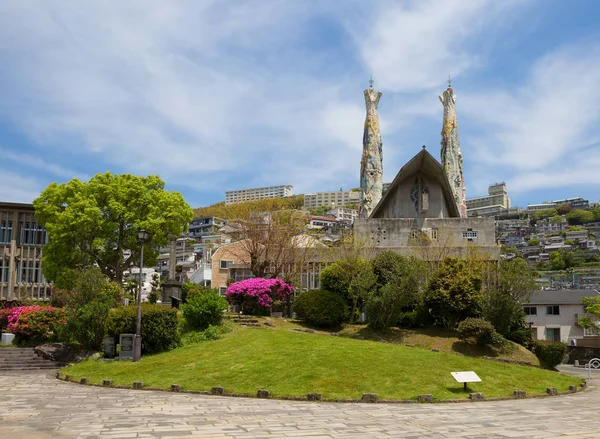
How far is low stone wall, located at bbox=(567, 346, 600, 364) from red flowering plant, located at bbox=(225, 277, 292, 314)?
883 inches

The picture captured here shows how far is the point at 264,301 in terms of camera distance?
3152cm

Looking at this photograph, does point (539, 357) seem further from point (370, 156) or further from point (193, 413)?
point (370, 156)

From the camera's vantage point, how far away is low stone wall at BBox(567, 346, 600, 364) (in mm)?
38906

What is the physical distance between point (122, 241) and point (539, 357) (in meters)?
30.0

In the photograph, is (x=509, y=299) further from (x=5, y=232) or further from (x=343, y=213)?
(x=343, y=213)

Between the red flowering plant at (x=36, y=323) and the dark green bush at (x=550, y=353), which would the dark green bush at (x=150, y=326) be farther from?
the dark green bush at (x=550, y=353)

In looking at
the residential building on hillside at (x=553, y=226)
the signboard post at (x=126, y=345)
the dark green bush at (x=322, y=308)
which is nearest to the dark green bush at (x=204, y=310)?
the signboard post at (x=126, y=345)

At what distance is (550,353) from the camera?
2644cm

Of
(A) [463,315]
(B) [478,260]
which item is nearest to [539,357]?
(A) [463,315]

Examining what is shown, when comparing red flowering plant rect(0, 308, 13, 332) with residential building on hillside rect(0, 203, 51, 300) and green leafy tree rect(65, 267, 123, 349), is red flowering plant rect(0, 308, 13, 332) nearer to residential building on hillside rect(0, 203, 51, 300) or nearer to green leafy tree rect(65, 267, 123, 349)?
green leafy tree rect(65, 267, 123, 349)

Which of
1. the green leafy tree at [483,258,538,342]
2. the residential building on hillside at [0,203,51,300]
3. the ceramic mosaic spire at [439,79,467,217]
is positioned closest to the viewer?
the green leafy tree at [483,258,538,342]

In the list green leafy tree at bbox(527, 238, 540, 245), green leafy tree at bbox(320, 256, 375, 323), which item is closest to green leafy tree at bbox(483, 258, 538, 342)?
green leafy tree at bbox(320, 256, 375, 323)

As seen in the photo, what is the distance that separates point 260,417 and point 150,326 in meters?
12.1

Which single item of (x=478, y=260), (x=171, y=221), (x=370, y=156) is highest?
(x=370, y=156)
